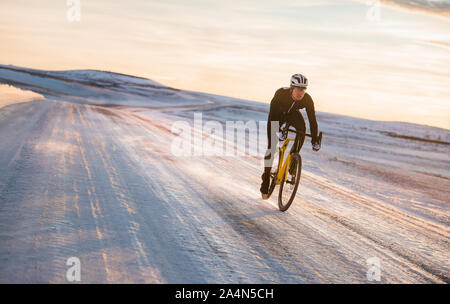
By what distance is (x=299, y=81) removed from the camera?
5.25m

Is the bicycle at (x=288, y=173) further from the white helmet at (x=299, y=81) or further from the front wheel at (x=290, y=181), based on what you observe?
the white helmet at (x=299, y=81)

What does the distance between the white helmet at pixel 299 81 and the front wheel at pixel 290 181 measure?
3.81 feet

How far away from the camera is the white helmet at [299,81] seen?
5.23 m

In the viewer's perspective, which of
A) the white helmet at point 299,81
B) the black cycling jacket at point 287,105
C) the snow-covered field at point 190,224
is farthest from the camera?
the black cycling jacket at point 287,105

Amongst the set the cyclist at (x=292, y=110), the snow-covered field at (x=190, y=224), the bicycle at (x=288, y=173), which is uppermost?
the cyclist at (x=292, y=110)

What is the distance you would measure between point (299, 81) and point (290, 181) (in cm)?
168

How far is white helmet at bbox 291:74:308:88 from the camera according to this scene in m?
5.23

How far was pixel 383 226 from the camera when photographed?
5.26 m

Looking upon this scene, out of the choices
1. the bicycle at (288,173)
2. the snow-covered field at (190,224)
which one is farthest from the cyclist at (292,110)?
the snow-covered field at (190,224)

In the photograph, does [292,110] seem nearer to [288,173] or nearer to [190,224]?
[288,173]

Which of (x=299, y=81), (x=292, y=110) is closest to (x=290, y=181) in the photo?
(x=292, y=110)

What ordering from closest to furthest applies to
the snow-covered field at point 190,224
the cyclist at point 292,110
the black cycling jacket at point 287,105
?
the snow-covered field at point 190,224
the cyclist at point 292,110
the black cycling jacket at point 287,105
